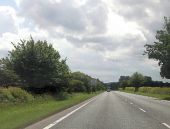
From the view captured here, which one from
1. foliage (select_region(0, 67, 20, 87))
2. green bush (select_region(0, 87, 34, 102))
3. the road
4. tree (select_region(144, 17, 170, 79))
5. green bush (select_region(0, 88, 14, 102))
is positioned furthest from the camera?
tree (select_region(144, 17, 170, 79))

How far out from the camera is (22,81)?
5312 centimetres

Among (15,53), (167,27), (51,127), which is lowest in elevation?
(51,127)

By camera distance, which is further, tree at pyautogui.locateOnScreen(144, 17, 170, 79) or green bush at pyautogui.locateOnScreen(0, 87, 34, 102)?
tree at pyautogui.locateOnScreen(144, 17, 170, 79)

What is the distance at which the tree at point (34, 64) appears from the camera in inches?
2096

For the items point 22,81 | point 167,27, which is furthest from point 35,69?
point 167,27

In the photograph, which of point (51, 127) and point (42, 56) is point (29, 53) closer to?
point (42, 56)

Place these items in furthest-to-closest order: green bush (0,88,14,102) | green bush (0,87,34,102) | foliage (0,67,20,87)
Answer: foliage (0,67,20,87), green bush (0,87,34,102), green bush (0,88,14,102)

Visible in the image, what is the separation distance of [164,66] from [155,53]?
2.68m

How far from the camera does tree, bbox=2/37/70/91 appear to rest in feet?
175

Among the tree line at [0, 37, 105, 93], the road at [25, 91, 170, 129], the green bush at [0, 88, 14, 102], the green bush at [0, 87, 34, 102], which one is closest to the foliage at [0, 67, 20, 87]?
the tree line at [0, 37, 105, 93]

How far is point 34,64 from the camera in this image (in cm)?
5372

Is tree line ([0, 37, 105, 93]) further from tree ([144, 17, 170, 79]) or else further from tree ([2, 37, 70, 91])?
tree ([144, 17, 170, 79])

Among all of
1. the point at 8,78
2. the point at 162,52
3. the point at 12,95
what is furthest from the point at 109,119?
the point at 162,52

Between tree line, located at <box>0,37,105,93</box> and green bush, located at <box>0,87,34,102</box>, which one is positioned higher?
tree line, located at <box>0,37,105,93</box>
